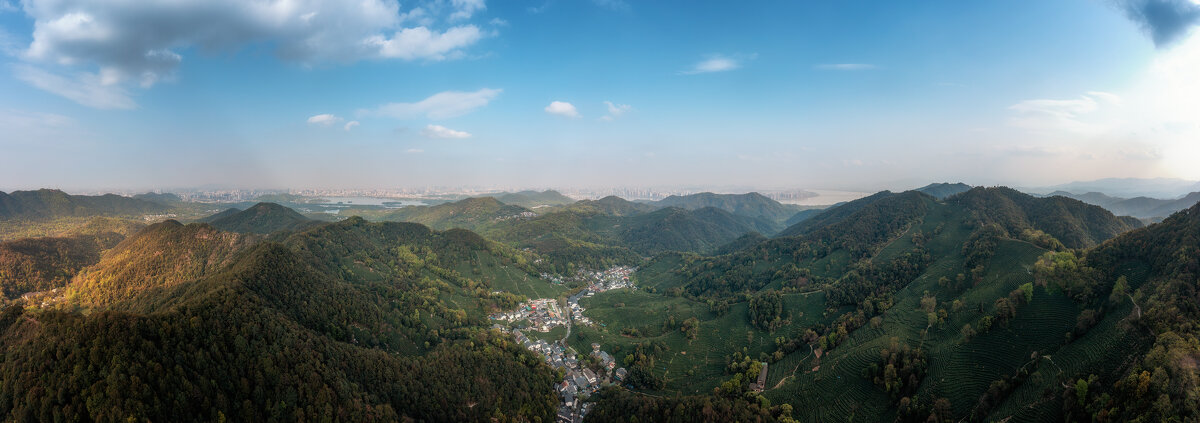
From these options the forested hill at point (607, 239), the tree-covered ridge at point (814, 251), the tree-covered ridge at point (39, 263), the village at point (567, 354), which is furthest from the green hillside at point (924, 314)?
the tree-covered ridge at point (39, 263)

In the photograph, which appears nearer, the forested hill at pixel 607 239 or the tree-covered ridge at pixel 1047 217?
the tree-covered ridge at pixel 1047 217

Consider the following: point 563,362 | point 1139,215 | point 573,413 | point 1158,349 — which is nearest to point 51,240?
point 563,362

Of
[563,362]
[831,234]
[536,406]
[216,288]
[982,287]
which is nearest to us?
[216,288]

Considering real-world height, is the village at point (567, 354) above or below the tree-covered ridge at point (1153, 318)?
below

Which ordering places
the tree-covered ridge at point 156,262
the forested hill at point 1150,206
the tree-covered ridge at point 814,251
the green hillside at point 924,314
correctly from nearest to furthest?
the green hillside at point 924,314, the tree-covered ridge at point 156,262, the tree-covered ridge at point 814,251, the forested hill at point 1150,206

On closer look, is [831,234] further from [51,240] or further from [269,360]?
[51,240]

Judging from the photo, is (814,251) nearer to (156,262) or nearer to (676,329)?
(676,329)

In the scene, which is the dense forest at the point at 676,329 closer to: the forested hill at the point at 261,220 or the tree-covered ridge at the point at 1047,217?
the tree-covered ridge at the point at 1047,217
